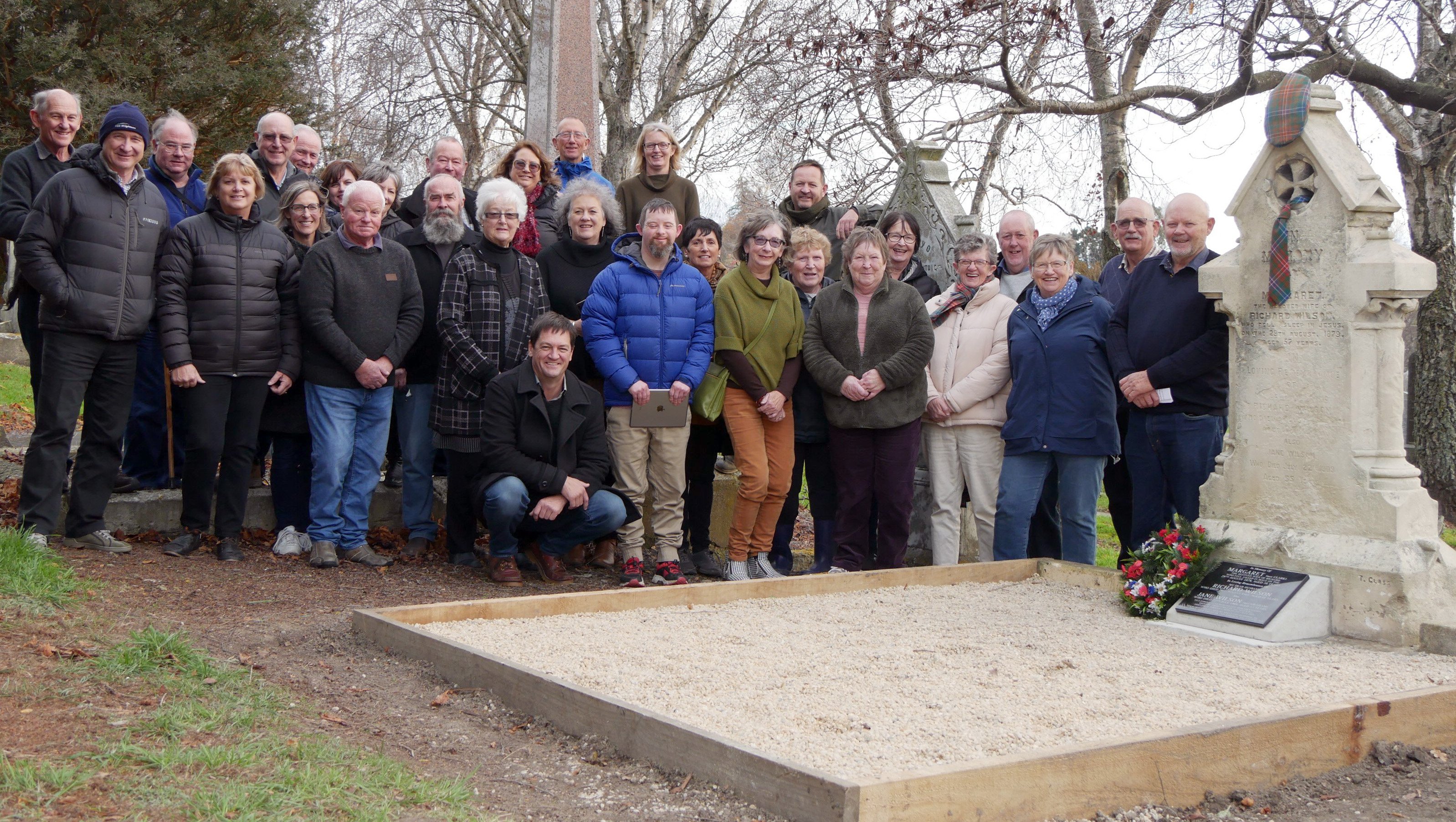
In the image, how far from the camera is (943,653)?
15.9 feet

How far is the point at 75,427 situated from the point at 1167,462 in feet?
18.4

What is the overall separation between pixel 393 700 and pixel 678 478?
269 cm

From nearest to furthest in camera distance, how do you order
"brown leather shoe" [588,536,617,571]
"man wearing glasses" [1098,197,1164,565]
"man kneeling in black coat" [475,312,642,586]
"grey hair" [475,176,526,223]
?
"man kneeling in black coat" [475,312,642,586] → "grey hair" [475,176,526,223] → "man wearing glasses" [1098,197,1164,565] → "brown leather shoe" [588,536,617,571]

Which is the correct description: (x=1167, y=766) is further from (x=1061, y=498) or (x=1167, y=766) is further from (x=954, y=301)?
(x=954, y=301)

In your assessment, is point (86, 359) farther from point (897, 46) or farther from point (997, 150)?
point (997, 150)

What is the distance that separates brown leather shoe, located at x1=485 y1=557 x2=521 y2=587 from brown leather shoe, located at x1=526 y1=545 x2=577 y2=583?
0.21 meters

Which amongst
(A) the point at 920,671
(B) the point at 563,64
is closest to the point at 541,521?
(A) the point at 920,671

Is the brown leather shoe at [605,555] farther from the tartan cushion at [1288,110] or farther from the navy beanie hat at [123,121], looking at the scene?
the tartan cushion at [1288,110]

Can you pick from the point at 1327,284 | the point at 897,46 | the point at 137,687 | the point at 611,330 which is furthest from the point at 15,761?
the point at 897,46

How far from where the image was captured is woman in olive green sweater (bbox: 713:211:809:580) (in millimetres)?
6691

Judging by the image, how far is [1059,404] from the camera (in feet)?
21.2

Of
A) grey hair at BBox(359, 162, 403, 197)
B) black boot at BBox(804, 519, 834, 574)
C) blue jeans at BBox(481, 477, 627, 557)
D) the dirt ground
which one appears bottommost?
the dirt ground

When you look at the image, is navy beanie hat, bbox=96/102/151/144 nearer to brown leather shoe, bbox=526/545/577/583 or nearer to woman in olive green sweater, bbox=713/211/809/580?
brown leather shoe, bbox=526/545/577/583

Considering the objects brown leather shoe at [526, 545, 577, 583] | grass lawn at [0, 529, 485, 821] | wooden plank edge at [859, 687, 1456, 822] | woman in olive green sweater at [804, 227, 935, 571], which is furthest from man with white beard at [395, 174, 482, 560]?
wooden plank edge at [859, 687, 1456, 822]
